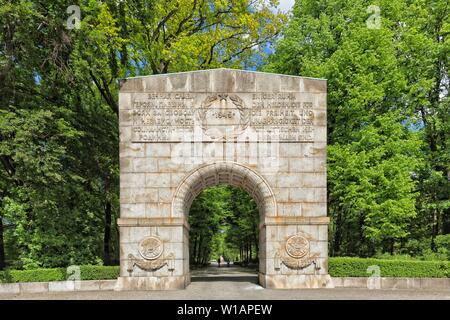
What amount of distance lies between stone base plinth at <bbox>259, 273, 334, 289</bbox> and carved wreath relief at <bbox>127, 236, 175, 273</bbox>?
12.5ft

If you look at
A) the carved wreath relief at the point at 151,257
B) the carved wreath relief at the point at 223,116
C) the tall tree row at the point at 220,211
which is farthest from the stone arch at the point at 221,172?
the tall tree row at the point at 220,211

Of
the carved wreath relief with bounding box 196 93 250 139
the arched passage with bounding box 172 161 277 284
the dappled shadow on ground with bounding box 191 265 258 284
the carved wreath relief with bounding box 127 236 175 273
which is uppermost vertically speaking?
the carved wreath relief with bounding box 196 93 250 139

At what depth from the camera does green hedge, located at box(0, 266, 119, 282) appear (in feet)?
59.0

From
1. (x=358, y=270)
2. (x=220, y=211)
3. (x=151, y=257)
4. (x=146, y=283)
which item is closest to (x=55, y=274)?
(x=146, y=283)

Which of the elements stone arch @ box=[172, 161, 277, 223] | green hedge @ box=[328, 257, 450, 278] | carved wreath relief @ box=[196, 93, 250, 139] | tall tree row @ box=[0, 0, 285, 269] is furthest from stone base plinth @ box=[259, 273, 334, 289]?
tall tree row @ box=[0, 0, 285, 269]

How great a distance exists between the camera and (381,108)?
80.3ft

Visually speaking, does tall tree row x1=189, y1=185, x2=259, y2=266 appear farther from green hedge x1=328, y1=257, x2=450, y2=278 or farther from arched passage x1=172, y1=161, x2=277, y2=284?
arched passage x1=172, y1=161, x2=277, y2=284

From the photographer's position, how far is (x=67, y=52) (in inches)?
806

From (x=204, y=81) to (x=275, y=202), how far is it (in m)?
5.55

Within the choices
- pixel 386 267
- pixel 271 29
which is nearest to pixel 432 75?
pixel 271 29

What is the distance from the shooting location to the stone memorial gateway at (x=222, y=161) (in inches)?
692

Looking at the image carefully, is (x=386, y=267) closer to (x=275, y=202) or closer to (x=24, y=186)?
(x=275, y=202)

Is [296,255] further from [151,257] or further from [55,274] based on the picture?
[55,274]

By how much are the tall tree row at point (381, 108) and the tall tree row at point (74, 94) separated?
191 inches
